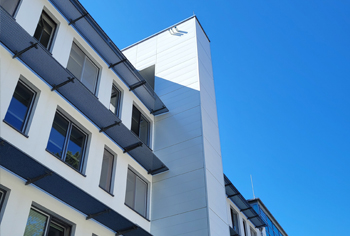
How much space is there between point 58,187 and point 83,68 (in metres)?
6.58

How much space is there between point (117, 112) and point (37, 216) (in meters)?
7.59

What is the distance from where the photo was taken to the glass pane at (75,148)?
1444 cm

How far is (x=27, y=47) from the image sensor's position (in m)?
12.8

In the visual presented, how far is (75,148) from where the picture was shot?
14.9 m

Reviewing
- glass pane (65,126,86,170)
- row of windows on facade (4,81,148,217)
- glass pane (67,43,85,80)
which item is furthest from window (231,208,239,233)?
glass pane (67,43,85,80)

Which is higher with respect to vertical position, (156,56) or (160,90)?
(156,56)

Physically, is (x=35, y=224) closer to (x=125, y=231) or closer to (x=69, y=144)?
(x=69, y=144)

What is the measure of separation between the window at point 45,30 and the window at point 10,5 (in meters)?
1.20

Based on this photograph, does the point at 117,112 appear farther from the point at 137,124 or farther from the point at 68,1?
the point at 68,1

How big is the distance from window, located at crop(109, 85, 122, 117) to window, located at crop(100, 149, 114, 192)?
2.48 meters

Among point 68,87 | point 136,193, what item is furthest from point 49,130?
point 136,193

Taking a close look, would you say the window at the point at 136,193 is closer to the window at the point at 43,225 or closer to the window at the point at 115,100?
the window at the point at 115,100

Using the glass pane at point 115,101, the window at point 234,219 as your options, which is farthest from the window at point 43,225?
the window at point 234,219

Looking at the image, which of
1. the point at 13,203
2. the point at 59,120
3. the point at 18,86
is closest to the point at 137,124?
the point at 59,120
